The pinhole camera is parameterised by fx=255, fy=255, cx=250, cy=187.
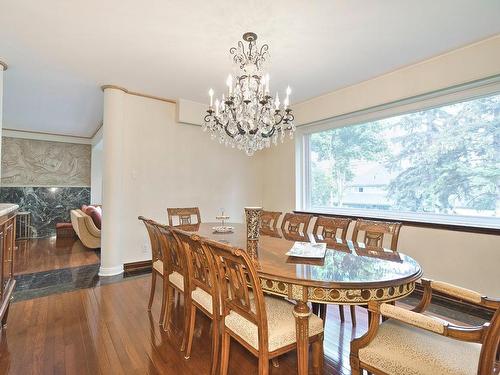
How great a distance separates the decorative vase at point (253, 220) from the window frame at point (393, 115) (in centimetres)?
209

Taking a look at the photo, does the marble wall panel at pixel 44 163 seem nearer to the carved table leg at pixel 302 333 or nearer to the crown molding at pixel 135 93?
the crown molding at pixel 135 93

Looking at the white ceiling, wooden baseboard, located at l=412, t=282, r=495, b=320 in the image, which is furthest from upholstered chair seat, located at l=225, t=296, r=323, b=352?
the white ceiling

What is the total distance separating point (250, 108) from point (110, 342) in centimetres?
222

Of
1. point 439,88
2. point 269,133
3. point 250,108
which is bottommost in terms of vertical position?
point 269,133

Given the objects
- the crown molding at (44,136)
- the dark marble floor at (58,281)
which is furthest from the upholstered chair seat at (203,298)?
the crown molding at (44,136)

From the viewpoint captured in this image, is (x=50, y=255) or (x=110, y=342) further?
(x=50, y=255)

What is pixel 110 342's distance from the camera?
77.4 inches

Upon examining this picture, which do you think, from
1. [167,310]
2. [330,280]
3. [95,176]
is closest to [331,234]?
[330,280]

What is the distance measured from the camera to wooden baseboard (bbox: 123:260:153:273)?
12.3 ft

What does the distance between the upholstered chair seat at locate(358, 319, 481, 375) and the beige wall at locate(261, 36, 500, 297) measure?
1.74 meters

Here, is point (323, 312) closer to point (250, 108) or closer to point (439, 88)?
point (250, 108)

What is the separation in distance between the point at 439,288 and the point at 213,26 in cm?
255

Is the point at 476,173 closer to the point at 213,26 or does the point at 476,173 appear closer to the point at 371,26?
the point at 371,26

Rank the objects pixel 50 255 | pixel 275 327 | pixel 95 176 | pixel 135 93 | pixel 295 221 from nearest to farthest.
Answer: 1. pixel 275 327
2. pixel 295 221
3. pixel 135 93
4. pixel 50 255
5. pixel 95 176
